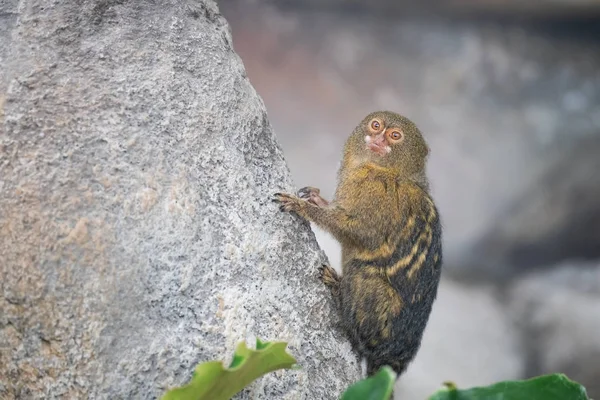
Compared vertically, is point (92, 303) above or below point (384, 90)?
below

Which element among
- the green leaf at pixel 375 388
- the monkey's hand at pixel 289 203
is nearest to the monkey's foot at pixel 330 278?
the monkey's hand at pixel 289 203

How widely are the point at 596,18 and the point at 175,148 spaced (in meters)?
3.09

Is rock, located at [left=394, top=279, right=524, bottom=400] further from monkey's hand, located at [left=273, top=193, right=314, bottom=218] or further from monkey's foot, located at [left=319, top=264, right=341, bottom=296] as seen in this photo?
monkey's hand, located at [left=273, top=193, right=314, bottom=218]

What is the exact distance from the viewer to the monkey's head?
2.84m

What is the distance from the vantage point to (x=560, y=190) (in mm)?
4320

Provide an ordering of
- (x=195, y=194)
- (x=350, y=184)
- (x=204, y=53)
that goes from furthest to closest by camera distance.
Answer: (x=350, y=184)
(x=204, y=53)
(x=195, y=194)

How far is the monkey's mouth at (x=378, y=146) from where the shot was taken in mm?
2840

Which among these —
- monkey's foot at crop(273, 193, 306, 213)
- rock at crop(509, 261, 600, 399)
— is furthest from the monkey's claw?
rock at crop(509, 261, 600, 399)

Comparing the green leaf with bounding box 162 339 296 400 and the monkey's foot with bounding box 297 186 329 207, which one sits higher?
the monkey's foot with bounding box 297 186 329 207

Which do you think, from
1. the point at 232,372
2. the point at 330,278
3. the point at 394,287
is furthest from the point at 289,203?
the point at 232,372

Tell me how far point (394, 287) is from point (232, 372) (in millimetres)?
1171

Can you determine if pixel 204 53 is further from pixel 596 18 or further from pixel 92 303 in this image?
pixel 596 18

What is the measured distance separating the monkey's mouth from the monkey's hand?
612 millimetres

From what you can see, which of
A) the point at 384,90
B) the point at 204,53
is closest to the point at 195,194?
the point at 204,53
